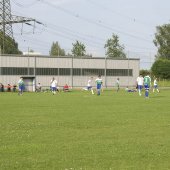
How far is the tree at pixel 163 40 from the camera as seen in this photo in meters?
130

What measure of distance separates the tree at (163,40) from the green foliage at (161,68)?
2327 centimetres

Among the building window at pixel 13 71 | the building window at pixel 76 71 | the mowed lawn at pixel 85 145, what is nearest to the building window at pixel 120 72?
the building window at pixel 76 71

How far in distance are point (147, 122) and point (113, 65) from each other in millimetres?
72512

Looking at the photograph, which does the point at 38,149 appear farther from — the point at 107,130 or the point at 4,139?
the point at 107,130

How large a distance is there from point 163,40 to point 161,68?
26.5 metres

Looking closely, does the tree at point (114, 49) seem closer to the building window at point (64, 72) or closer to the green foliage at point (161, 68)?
the green foliage at point (161, 68)

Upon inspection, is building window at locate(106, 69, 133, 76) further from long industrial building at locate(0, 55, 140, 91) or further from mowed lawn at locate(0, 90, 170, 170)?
mowed lawn at locate(0, 90, 170, 170)

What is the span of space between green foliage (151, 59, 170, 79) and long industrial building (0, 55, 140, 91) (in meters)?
14.7

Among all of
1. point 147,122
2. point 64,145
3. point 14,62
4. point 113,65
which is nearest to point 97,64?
point 113,65

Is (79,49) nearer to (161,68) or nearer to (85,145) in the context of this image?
(161,68)

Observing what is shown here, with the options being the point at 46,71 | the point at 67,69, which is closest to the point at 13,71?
the point at 46,71

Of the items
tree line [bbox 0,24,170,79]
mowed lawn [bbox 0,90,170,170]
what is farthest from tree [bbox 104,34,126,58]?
mowed lawn [bbox 0,90,170,170]

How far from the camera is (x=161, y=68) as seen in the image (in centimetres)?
10562

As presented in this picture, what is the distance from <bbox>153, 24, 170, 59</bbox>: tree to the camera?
13050 centimetres
